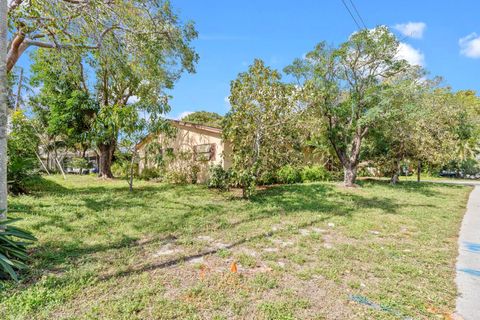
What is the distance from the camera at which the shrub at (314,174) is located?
54.8 ft

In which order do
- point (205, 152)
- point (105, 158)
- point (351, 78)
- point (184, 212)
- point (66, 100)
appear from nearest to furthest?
point (184, 212)
point (351, 78)
point (66, 100)
point (205, 152)
point (105, 158)

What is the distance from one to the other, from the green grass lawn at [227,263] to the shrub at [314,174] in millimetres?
8839

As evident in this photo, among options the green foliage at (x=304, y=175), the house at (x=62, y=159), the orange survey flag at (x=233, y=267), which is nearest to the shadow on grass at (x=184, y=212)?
the orange survey flag at (x=233, y=267)

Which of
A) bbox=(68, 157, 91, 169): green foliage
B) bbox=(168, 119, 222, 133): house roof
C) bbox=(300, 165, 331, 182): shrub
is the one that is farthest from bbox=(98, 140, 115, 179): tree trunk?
bbox=(300, 165, 331, 182): shrub

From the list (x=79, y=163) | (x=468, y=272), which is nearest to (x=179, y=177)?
(x=468, y=272)

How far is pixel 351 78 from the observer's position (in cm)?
1262

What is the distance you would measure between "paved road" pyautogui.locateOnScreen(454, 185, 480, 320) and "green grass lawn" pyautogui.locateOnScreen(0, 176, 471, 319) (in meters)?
0.11

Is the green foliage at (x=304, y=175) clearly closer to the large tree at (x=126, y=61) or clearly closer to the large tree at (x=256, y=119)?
the large tree at (x=256, y=119)

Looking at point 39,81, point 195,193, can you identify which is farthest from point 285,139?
point 39,81

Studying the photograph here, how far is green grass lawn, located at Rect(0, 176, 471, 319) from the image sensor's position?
2807mm

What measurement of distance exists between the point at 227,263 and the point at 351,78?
462 inches

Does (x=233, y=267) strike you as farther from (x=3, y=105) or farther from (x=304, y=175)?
(x=304, y=175)

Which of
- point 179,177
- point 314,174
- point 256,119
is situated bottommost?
point 179,177

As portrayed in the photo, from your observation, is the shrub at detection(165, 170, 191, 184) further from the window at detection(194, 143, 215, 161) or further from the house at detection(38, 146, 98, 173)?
the house at detection(38, 146, 98, 173)
